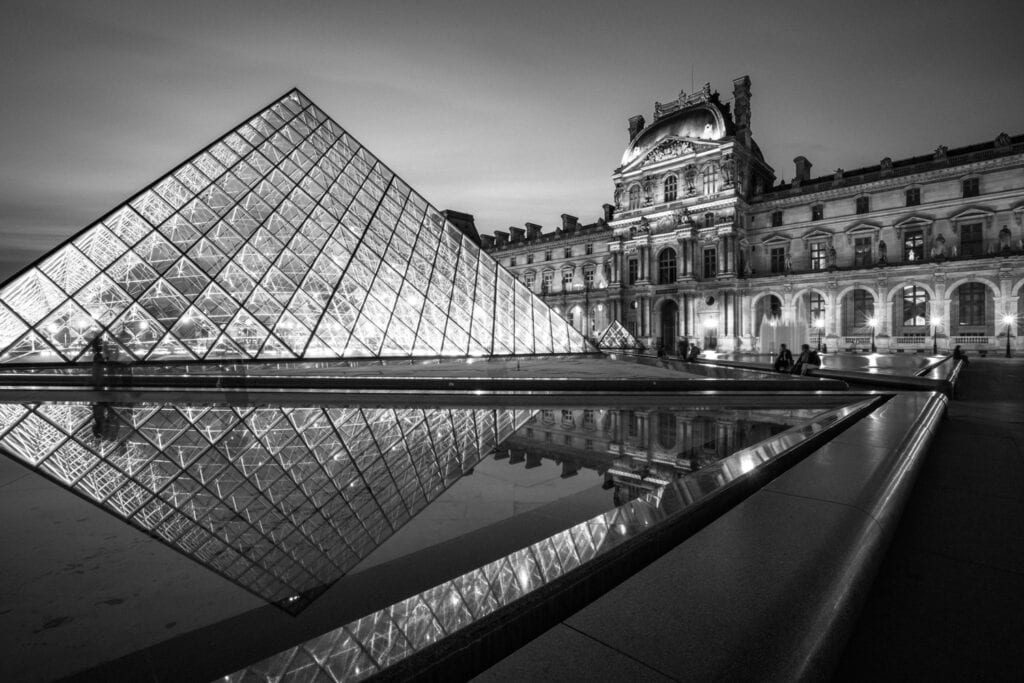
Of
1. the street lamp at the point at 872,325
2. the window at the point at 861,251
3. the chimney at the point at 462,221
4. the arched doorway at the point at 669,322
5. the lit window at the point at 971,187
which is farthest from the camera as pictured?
the chimney at the point at 462,221

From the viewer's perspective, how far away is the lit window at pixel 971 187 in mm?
25625

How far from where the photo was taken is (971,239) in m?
25.9

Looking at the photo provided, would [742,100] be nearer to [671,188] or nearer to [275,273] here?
[671,188]

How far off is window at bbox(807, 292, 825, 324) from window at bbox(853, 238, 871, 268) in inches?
108

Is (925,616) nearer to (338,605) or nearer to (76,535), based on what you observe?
(338,605)

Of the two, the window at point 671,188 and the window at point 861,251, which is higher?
the window at point 671,188

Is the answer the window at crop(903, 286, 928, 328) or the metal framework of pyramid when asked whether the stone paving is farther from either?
the window at crop(903, 286, 928, 328)

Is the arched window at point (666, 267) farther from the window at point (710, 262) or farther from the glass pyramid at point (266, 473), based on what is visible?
the glass pyramid at point (266, 473)

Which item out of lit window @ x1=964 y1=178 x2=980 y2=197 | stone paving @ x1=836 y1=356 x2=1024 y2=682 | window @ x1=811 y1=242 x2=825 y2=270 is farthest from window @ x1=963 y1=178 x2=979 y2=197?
stone paving @ x1=836 y1=356 x2=1024 y2=682

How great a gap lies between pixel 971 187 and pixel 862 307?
308 inches

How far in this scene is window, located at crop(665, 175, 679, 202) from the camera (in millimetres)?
34000

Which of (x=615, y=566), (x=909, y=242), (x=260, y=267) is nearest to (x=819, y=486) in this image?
(x=615, y=566)

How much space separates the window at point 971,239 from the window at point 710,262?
40.0ft

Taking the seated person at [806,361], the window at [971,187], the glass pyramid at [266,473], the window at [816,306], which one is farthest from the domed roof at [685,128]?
the glass pyramid at [266,473]
